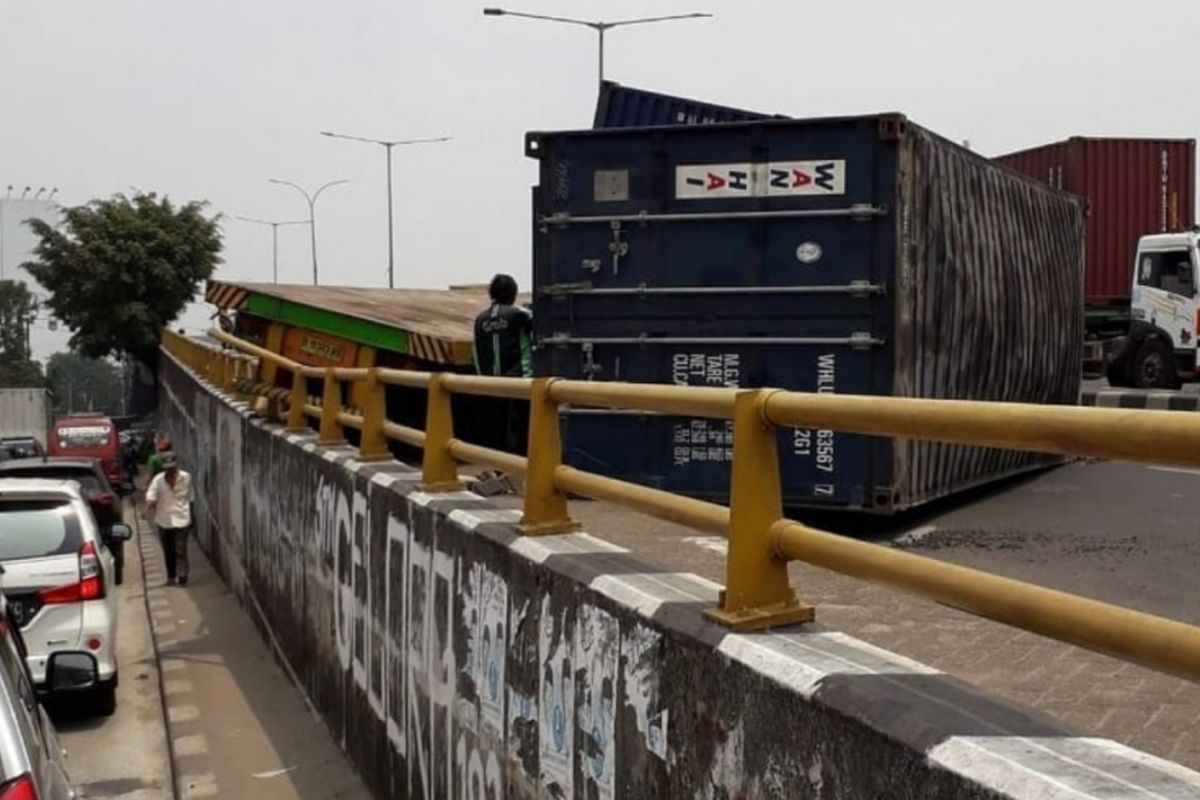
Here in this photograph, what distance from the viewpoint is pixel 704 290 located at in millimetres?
10258

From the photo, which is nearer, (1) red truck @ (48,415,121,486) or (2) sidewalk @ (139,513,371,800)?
(2) sidewalk @ (139,513,371,800)

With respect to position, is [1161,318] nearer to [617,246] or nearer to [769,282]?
[769,282]

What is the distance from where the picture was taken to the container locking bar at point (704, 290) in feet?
31.6

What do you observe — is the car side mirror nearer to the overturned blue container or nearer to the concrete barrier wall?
the concrete barrier wall

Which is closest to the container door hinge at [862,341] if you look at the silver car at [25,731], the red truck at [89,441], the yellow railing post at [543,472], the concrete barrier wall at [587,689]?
the concrete barrier wall at [587,689]

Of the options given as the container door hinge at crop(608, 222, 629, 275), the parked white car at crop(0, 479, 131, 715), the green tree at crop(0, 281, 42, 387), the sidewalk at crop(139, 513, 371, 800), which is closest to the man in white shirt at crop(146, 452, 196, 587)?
the sidewalk at crop(139, 513, 371, 800)

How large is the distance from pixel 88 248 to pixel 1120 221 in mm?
36347

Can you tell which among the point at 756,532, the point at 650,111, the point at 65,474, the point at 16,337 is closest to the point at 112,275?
the point at 65,474

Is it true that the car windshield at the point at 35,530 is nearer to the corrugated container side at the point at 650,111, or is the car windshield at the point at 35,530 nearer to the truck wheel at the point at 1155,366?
the corrugated container side at the point at 650,111

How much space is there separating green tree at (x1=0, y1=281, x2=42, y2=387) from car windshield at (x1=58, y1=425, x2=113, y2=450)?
53.4 meters

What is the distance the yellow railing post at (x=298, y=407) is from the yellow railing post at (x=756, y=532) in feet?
27.2

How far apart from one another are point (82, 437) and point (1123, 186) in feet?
80.0

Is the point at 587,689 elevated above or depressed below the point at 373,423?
below

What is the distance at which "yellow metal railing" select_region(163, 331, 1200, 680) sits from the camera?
7.05ft
